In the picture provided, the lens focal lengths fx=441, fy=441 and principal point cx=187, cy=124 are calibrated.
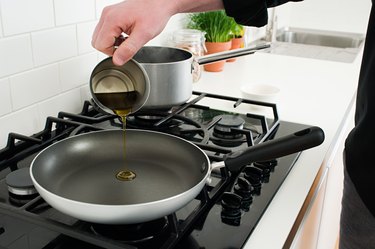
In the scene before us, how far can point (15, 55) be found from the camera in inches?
37.1

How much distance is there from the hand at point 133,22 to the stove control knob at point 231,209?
31cm

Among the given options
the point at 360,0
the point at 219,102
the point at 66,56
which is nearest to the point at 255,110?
the point at 219,102

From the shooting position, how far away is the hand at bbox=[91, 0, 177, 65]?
31.9 inches

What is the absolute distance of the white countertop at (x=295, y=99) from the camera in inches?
29.8

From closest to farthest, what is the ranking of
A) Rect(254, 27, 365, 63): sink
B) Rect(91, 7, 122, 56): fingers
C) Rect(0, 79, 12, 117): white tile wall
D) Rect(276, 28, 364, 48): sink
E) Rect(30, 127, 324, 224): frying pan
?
Rect(30, 127, 324, 224): frying pan, Rect(91, 7, 122, 56): fingers, Rect(0, 79, 12, 117): white tile wall, Rect(254, 27, 365, 63): sink, Rect(276, 28, 364, 48): sink

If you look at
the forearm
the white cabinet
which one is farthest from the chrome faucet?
the forearm

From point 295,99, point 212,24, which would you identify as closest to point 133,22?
point 295,99

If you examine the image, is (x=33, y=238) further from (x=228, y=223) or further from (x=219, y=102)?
(x=219, y=102)

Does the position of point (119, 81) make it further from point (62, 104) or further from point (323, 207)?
point (323, 207)

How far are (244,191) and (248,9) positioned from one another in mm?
414

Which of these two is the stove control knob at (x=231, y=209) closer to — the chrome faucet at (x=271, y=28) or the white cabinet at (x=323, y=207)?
the white cabinet at (x=323, y=207)

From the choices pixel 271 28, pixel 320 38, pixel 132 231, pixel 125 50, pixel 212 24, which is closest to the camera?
pixel 132 231

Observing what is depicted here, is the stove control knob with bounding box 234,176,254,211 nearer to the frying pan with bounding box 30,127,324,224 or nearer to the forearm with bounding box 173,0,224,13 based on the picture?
the frying pan with bounding box 30,127,324,224

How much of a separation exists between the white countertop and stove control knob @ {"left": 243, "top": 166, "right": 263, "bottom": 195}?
0.04 meters
